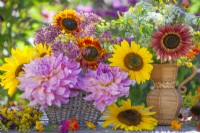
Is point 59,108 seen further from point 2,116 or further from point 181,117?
point 181,117

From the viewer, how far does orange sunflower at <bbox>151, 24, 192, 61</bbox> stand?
207 cm

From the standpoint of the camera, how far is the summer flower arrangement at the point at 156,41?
208 centimetres

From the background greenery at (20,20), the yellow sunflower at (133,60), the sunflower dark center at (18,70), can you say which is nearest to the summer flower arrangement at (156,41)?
the yellow sunflower at (133,60)

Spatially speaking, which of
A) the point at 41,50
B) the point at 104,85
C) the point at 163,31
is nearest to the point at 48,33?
the point at 41,50

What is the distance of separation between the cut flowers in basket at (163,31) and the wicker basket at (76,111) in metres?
0.22

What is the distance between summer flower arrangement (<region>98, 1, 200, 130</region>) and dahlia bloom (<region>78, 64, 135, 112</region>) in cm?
6

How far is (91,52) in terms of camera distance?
6.89 ft

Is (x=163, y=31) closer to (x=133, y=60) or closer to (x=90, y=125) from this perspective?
(x=133, y=60)

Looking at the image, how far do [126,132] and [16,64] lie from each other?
47 cm

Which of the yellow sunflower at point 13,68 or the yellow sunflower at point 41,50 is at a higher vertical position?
the yellow sunflower at point 41,50

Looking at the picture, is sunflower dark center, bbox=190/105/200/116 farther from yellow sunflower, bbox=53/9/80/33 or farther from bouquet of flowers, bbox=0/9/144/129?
yellow sunflower, bbox=53/9/80/33

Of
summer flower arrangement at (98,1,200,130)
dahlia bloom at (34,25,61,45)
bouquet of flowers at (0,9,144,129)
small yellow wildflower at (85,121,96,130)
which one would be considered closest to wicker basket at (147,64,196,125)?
summer flower arrangement at (98,1,200,130)

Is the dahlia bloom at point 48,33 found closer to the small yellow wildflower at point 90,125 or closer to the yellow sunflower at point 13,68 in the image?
the yellow sunflower at point 13,68

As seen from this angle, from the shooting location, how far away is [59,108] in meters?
2.09
